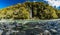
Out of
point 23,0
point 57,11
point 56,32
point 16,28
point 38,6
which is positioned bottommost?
point 56,32

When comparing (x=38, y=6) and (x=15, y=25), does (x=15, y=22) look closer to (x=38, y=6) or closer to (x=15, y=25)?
(x=15, y=25)

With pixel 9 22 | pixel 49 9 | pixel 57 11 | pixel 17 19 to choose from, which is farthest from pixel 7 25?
pixel 57 11

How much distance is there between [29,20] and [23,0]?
0.37 m

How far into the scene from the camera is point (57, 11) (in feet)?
5.70

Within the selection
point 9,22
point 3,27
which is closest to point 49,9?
point 9,22

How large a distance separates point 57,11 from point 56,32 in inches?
15.8

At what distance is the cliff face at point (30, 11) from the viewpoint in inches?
66.0

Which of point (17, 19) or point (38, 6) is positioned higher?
point (38, 6)

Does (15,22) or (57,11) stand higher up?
(57,11)

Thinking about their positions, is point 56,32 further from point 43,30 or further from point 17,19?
point 17,19

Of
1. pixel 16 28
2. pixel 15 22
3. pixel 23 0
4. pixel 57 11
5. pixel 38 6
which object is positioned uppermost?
pixel 23 0

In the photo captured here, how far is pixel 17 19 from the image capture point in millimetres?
1723

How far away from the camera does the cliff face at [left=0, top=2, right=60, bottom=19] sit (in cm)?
168

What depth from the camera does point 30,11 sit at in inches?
66.3
